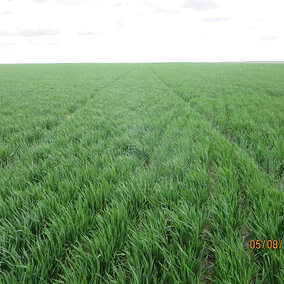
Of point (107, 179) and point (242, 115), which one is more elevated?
point (242, 115)

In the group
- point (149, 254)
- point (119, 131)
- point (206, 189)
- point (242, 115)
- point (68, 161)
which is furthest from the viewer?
point (242, 115)

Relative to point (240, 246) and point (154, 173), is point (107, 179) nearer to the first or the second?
point (154, 173)

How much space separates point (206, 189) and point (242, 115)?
13.2 ft

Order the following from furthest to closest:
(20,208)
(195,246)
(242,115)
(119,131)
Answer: (242,115) < (119,131) < (20,208) < (195,246)

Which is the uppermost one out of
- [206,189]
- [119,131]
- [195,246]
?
[119,131]

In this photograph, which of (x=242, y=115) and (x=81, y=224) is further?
(x=242, y=115)

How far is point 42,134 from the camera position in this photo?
4.19 metres

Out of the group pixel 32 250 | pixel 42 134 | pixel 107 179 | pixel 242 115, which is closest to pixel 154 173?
pixel 107 179
